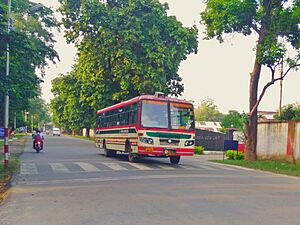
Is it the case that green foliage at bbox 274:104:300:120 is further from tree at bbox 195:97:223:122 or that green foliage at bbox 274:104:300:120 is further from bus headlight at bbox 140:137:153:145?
tree at bbox 195:97:223:122

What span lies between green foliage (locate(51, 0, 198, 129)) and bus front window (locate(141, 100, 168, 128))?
15.3 metres

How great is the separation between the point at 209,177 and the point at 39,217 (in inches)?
324

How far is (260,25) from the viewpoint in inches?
922

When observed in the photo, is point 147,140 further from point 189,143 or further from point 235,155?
point 235,155

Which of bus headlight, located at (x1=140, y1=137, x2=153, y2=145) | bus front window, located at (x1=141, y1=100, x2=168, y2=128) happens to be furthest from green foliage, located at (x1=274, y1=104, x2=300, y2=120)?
bus headlight, located at (x1=140, y1=137, x2=153, y2=145)

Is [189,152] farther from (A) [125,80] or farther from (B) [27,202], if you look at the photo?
(A) [125,80]

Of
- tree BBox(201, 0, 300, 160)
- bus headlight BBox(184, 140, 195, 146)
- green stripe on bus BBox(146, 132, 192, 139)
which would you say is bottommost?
bus headlight BBox(184, 140, 195, 146)

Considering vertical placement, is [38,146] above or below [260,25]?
below

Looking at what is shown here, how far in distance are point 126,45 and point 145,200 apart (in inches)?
1056

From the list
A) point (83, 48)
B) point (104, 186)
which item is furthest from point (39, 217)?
point (83, 48)

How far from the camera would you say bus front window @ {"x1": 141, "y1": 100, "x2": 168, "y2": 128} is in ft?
62.2

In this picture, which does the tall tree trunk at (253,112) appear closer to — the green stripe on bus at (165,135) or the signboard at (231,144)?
the signboard at (231,144)

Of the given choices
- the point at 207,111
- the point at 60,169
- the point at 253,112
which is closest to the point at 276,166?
the point at 253,112

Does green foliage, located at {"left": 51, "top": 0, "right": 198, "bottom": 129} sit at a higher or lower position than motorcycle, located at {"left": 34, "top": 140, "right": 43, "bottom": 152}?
higher
